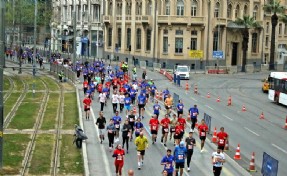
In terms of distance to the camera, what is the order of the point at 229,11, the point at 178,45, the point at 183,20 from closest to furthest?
1. the point at 183,20
2. the point at 178,45
3. the point at 229,11

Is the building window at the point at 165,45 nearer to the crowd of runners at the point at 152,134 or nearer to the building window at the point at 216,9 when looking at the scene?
the building window at the point at 216,9

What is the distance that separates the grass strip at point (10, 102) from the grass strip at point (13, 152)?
6902 millimetres

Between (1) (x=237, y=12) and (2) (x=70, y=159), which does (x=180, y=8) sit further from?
Result: (2) (x=70, y=159)

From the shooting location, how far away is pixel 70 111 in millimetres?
34875

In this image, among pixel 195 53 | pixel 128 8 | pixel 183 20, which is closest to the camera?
pixel 195 53

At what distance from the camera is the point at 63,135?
27.0 metres

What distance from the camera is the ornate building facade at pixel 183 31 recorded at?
7456cm

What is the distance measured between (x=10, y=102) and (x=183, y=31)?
40.1 metres

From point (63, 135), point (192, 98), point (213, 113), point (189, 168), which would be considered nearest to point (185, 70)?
point (192, 98)

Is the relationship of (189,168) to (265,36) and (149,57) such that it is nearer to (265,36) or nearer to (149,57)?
(149,57)

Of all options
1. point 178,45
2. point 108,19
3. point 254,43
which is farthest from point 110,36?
point 254,43

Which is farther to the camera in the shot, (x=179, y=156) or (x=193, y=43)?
(x=193, y=43)

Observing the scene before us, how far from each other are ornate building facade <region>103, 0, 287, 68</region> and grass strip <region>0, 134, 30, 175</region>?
47.5 metres

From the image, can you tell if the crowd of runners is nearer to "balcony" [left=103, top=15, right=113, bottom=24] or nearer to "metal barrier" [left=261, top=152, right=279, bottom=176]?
"metal barrier" [left=261, top=152, right=279, bottom=176]
